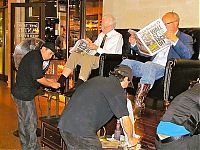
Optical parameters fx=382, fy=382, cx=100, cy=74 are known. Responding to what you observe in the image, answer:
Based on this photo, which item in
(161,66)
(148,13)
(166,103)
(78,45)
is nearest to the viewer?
(166,103)

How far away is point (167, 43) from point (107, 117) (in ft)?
6.68

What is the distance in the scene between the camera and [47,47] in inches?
184

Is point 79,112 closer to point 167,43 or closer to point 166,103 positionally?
point 166,103

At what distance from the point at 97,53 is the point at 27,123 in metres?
1.76

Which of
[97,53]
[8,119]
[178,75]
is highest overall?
[97,53]

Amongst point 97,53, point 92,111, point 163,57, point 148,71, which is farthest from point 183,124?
point 97,53

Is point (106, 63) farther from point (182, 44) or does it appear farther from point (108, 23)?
point (182, 44)

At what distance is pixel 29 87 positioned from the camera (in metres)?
4.58

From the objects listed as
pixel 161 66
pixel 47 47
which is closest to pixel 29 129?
pixel 47 47

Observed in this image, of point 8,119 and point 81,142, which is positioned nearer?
point 81,142

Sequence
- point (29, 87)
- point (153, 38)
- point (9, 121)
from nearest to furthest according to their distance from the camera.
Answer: point (29, 87)
point (153, 38)
point (9, 121)

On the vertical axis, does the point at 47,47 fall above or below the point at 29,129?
above

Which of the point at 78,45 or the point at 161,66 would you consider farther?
the point at 78,45

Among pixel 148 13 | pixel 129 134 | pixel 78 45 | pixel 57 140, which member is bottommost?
pixel 57 140
